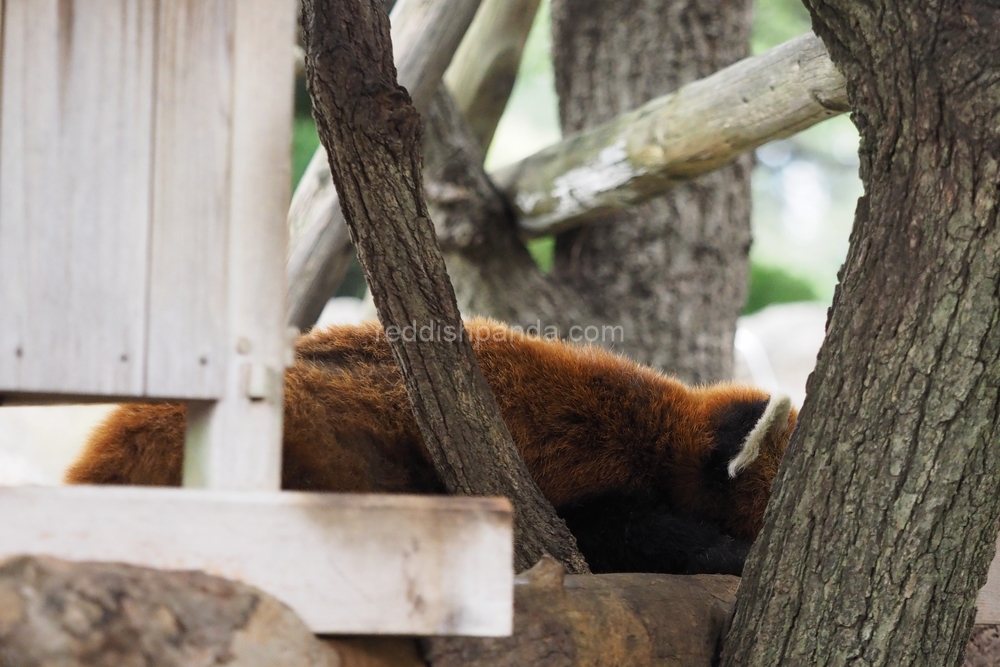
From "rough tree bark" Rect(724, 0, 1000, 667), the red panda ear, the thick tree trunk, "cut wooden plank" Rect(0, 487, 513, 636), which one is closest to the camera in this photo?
"cut wooden plank" Rect(0, 487, 513, 636)

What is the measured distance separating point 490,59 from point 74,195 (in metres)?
3.53

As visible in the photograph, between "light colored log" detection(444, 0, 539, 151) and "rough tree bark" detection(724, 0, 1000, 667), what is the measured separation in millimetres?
3088

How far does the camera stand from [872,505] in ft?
5.49

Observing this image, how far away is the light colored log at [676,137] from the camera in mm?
3143

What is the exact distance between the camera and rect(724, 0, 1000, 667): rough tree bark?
5.10 ft

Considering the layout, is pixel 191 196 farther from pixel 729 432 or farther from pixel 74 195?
pixel 729 432

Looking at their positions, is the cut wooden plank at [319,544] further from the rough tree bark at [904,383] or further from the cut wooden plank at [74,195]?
the rough tree bark at [904,383]

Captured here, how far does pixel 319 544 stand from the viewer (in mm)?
1407

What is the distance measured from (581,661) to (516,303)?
10.2ft

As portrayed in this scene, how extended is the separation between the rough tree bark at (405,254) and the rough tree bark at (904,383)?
0.58 meters

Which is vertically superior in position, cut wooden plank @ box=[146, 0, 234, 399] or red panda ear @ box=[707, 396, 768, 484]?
cut wooden plank @ box=[146, 0, 234, 399]

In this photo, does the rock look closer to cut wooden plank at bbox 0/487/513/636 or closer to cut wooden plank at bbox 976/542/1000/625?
cut wooden plank at bbox 0/487/513/636

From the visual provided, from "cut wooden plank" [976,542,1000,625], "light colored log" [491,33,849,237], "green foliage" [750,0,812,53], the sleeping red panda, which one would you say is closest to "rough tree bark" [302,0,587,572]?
the sleeping red panda

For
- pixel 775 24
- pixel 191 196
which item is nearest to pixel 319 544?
pixel 191 196
